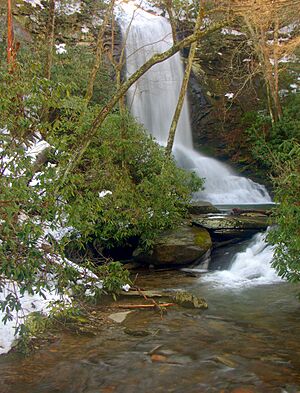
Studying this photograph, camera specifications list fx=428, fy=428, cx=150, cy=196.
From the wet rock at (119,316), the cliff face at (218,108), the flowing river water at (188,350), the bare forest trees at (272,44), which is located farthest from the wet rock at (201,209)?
the cliff face at (218,108)

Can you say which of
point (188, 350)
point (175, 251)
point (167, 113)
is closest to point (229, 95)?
point (167, 113)

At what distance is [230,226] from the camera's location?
10.7 meters

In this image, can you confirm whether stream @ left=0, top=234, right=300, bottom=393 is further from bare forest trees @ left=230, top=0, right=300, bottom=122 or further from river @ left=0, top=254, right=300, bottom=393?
bare forest trees @ left=230, top=0, right=300, bottom=122

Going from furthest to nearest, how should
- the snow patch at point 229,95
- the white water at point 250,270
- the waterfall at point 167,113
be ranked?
the snow patch at point 229,95
the waterfall at point 167,113
the white water at point 250,270

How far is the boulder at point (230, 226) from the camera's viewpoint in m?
10.6

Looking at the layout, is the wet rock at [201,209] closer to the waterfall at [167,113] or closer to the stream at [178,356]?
the waterfall at [167,113]

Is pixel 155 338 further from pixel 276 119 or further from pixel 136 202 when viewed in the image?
pixel 276 119

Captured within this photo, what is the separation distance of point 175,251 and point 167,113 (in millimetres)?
12224

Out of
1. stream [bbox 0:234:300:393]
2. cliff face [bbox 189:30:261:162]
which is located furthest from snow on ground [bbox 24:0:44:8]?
stream [bbox 0:234:300:393]

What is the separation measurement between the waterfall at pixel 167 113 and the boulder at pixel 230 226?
6382mm

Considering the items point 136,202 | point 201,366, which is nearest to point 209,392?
point 201,366

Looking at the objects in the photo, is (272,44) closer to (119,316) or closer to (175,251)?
(175,251)

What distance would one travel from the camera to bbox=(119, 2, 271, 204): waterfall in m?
18.0

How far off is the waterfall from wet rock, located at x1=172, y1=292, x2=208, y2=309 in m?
10.6
